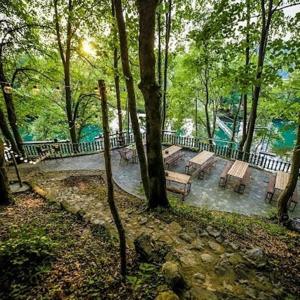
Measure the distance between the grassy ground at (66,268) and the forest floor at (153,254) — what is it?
1 centimetres

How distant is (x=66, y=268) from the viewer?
3547 mm

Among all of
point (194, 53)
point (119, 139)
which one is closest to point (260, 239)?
point (119, 139)

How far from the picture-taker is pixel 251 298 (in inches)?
118

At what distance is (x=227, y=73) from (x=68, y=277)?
17.2 feet

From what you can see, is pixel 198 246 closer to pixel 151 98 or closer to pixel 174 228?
pixel 174 228

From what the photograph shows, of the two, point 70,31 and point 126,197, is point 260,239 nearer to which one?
point 126,197

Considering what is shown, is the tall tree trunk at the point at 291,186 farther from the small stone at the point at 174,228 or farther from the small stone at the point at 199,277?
the small stone at the point at 199,277

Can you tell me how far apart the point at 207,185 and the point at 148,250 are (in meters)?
6.13

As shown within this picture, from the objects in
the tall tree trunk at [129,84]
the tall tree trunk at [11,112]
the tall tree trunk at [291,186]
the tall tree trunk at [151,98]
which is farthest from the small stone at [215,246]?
the tall tree trunk at [11,112]

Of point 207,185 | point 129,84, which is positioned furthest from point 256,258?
point 207,185

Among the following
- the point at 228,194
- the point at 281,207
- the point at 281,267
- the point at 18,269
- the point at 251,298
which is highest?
the point at 18,269

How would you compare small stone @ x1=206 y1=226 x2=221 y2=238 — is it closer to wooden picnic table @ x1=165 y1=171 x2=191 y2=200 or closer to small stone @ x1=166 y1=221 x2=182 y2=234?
small stone @ x1=166 y1=221 x2=182 y2=234

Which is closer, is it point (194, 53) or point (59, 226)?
point (59, 226)

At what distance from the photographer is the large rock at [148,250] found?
3.66 meters
